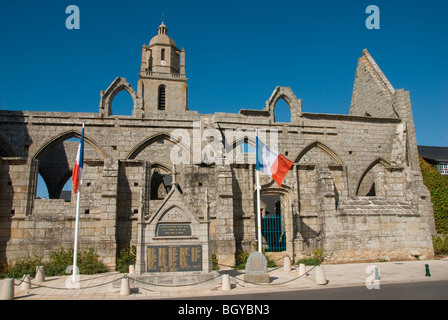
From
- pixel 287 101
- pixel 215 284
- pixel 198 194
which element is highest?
pixel 287 101

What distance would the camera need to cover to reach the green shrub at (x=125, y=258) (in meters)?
12.0

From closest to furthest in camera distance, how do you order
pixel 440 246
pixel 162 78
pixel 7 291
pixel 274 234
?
pixel 7 291 < pixel 274 234 < pixel 440 246 < pixel 162 78

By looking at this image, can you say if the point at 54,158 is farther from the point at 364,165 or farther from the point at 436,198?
the point at 436,198

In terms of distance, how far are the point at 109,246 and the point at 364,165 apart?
57.6ft

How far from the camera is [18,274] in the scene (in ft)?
36.7

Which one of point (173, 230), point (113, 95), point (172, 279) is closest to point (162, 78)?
point (113, 95)

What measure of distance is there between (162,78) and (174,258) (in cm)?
3003

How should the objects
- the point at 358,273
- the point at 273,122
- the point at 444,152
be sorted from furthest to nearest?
1. the point at 444,152
2. the point at 273,122
3. the point at 358,273

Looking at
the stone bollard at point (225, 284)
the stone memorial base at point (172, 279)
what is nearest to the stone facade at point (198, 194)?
the stone memorial base at point (172, 279)

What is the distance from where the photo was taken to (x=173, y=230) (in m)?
9.45

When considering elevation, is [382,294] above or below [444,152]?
below

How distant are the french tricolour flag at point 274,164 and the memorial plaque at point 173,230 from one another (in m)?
3.48

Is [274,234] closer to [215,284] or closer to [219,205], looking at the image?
[219,205]
